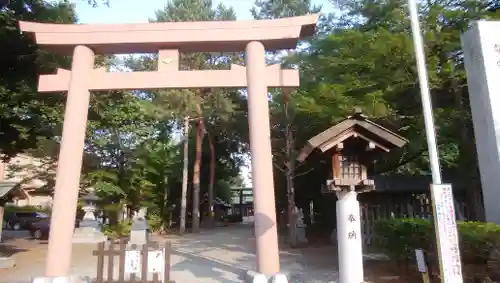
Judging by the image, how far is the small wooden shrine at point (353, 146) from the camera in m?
6.95

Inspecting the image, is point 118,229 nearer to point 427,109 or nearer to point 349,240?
point 349,240

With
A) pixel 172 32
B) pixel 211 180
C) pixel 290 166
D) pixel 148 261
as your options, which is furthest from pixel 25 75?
pixel 211 180

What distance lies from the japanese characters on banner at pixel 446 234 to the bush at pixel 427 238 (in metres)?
0.63

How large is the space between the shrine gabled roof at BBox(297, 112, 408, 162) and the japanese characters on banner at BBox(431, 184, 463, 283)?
66.2 inches

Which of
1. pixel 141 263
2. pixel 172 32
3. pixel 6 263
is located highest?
pixel 172 32

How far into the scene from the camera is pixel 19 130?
10.6m

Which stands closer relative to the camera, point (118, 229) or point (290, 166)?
point (290, 166)

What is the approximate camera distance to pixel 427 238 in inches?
276

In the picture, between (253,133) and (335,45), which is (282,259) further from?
(335,45)

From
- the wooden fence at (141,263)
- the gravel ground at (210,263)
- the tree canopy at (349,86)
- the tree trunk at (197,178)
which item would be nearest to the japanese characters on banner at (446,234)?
the gravel ground at (210,263)

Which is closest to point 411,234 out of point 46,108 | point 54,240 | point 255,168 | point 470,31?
point 255,168

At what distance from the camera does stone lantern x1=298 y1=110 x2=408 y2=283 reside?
6848 millimetres

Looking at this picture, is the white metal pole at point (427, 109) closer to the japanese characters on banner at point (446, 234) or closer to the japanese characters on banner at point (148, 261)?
the japanese characters on banner at point (446, 234)

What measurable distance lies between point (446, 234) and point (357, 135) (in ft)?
7.85
